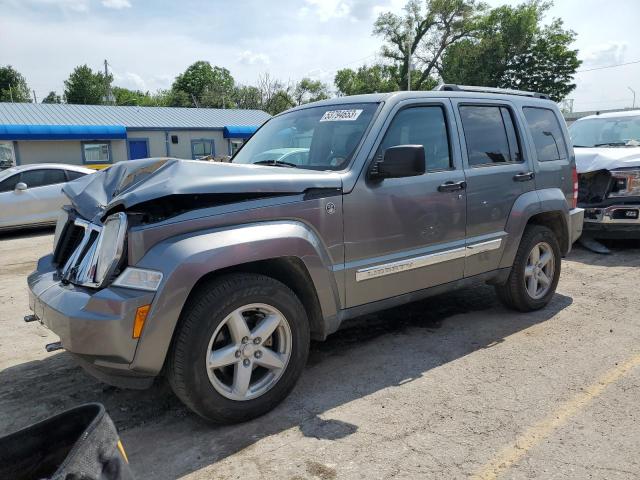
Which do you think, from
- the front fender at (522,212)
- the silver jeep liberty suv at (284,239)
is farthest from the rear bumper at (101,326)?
the front fender at (522,212)

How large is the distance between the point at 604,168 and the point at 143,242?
22.3ft

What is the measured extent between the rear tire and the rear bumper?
135 inches

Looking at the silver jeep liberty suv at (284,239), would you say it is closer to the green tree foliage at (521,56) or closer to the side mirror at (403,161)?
the side mirror at (403,161)

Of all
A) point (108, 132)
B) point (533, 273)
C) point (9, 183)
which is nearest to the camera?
point (533, 273)

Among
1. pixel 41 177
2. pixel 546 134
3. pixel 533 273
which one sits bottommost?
pixel 533 273

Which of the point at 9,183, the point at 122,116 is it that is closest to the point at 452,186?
the point at 9,183

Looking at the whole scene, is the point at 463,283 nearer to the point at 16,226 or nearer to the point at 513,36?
the point at 16,226

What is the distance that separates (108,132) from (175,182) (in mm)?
23518

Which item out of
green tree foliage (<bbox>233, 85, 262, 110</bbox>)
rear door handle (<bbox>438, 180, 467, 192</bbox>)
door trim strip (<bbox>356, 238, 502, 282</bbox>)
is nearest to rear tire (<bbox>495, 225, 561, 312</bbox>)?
door trim strip (<bbox>356, 238, 502, 282</bbox>)

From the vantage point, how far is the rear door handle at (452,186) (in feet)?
13.0

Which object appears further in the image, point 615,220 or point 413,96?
point 615,220

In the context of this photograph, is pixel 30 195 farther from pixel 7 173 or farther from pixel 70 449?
pixel 70 449

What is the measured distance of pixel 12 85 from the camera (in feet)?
227

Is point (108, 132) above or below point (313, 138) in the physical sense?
→ above
